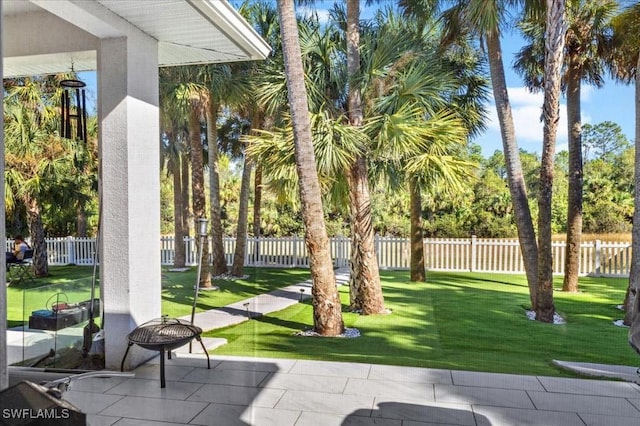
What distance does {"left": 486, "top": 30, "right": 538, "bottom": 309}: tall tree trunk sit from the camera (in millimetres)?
5430

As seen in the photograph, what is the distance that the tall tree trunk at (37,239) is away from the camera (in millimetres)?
3016

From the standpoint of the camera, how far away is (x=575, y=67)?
6441mm

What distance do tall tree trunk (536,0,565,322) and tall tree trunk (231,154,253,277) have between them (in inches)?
157

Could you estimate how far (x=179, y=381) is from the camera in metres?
2.45

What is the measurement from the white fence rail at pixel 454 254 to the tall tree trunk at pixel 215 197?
7.9 inches

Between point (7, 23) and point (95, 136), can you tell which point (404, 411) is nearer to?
point (95, 136)

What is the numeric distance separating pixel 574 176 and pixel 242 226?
Result: 16.9 feet

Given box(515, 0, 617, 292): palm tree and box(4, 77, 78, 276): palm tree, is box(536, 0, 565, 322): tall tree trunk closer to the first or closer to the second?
box(515, 0, 617, 292): palm tree

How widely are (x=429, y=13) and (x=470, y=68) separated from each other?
136 centimetres

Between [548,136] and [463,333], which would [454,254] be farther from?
[463,333]

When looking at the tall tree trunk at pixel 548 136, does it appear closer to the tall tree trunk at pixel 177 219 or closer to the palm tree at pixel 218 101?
the palm tree at pixel 218 101

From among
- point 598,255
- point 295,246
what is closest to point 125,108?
point 295,246

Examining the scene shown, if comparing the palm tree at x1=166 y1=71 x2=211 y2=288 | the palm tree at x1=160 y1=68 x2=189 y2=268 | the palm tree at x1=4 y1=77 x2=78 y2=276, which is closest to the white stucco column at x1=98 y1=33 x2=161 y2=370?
the palm tree at x1=4 y1=77 x2=78 y2=276

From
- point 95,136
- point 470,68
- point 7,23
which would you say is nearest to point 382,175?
point 470,68
